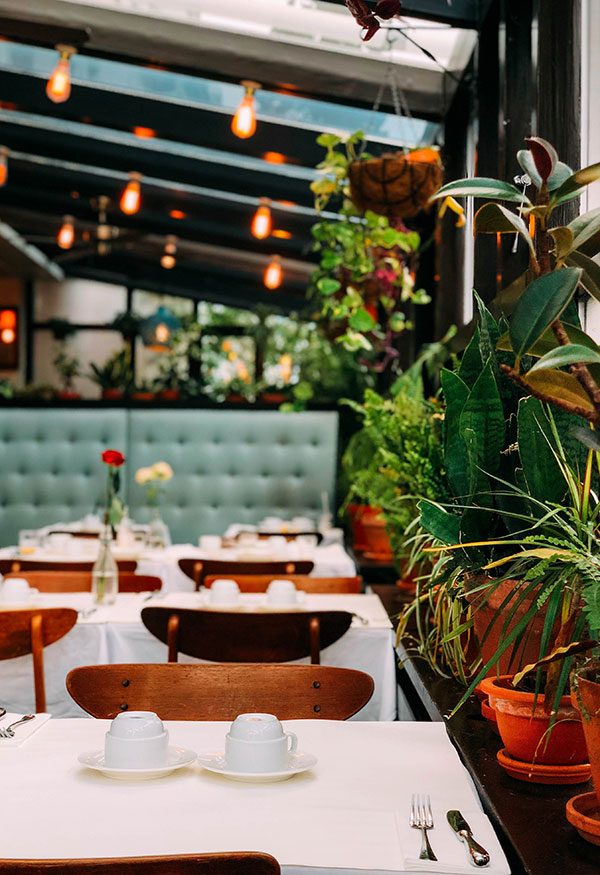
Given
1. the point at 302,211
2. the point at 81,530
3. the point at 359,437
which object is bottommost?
the point at 81,530

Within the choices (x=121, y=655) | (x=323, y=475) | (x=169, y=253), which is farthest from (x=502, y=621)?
(x=169, y=253)

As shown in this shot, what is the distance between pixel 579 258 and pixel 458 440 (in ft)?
1.64

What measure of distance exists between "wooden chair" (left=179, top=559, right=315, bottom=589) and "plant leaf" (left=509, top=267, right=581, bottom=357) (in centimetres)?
317

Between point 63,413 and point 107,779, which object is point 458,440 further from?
point 63,413

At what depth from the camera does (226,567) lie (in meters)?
4.48

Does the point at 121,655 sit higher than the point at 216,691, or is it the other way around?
the point at 216,691

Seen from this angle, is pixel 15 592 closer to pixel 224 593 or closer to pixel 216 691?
pixel 224 593

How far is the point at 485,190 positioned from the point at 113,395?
20.6ft

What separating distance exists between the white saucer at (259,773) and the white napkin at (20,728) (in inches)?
13.2

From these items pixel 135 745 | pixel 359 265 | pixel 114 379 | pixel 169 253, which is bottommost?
pixel 135 745

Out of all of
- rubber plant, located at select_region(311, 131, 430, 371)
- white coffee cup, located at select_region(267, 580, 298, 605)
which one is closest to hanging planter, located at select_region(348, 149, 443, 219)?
rubber plant, located at select_region(311, 131, 430, 371)

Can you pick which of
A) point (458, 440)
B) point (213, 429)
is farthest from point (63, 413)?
point (458, 440)

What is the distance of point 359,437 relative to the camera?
6406mm

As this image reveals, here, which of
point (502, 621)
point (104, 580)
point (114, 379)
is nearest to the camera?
point (502, 621)
